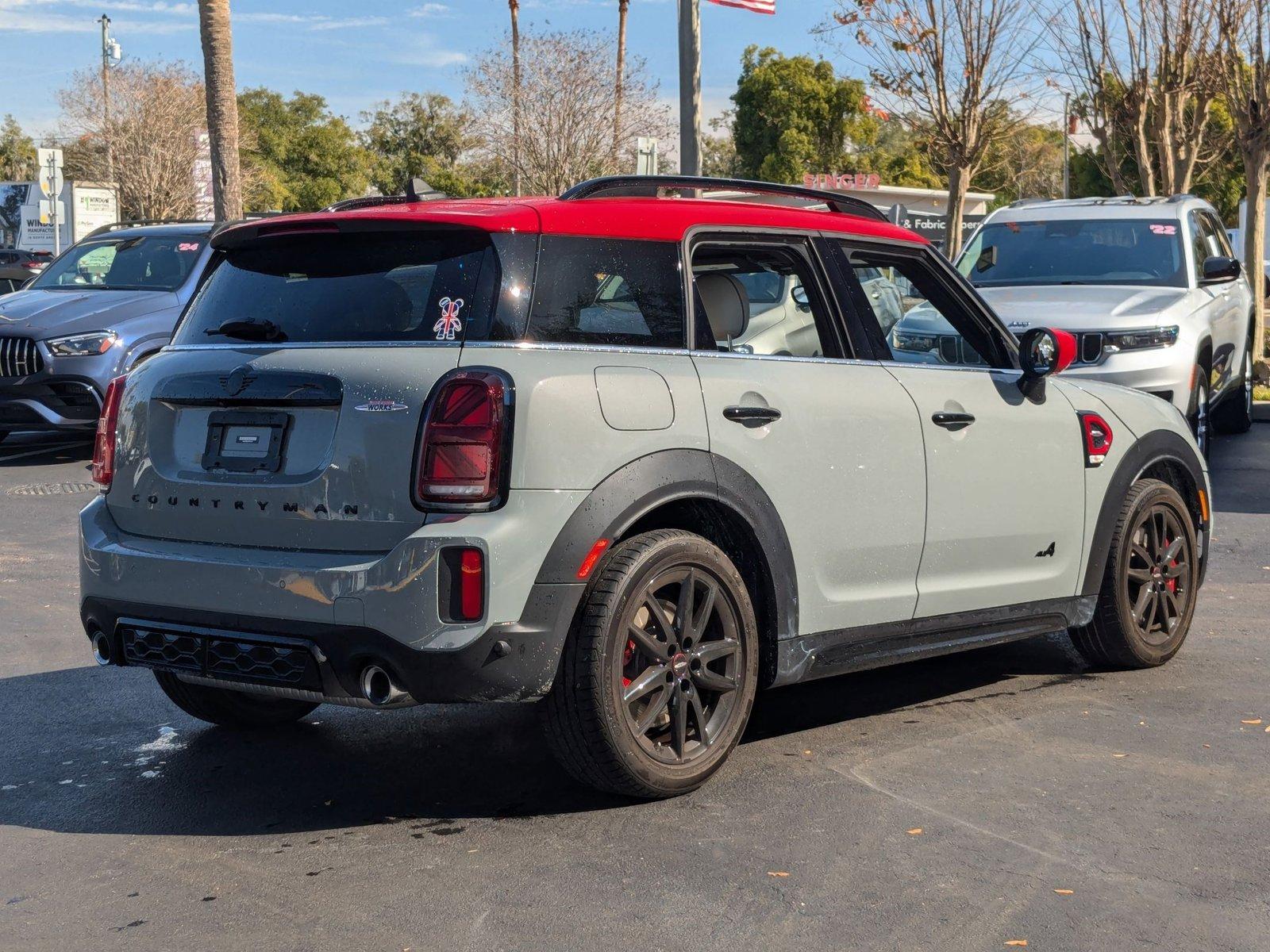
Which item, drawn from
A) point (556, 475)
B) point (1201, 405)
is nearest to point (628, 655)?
point (556, 475)

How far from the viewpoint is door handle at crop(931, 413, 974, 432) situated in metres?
5.48

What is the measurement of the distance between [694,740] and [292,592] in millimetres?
1261

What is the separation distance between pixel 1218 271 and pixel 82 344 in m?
8.77

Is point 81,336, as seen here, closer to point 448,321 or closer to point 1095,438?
point 1095,438

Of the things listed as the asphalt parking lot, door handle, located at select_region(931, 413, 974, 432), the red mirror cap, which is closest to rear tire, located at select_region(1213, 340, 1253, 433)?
the asphalt parking lot

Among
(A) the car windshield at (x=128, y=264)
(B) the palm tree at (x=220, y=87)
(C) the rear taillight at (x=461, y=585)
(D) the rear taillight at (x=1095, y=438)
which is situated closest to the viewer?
(C) the rear taillight at (x=461, y=585)

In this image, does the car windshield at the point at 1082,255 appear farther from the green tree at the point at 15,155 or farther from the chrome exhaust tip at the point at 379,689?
the green tree at the point at 15,155

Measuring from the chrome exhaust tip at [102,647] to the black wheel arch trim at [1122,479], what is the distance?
11.3ft

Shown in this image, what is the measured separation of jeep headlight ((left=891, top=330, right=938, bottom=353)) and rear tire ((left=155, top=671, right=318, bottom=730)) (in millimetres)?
2301

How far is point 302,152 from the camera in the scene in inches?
2840

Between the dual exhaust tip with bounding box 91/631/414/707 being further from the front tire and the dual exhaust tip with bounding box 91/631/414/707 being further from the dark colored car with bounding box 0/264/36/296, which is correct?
the dark colored car with bounding box 0/264/36/296

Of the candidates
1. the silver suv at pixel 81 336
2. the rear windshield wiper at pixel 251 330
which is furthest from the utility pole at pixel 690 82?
the rear windshield wiper at pixel 251 330

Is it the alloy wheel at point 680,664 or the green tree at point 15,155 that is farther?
the green tree at point 15,155

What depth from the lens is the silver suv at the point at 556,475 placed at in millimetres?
4293
